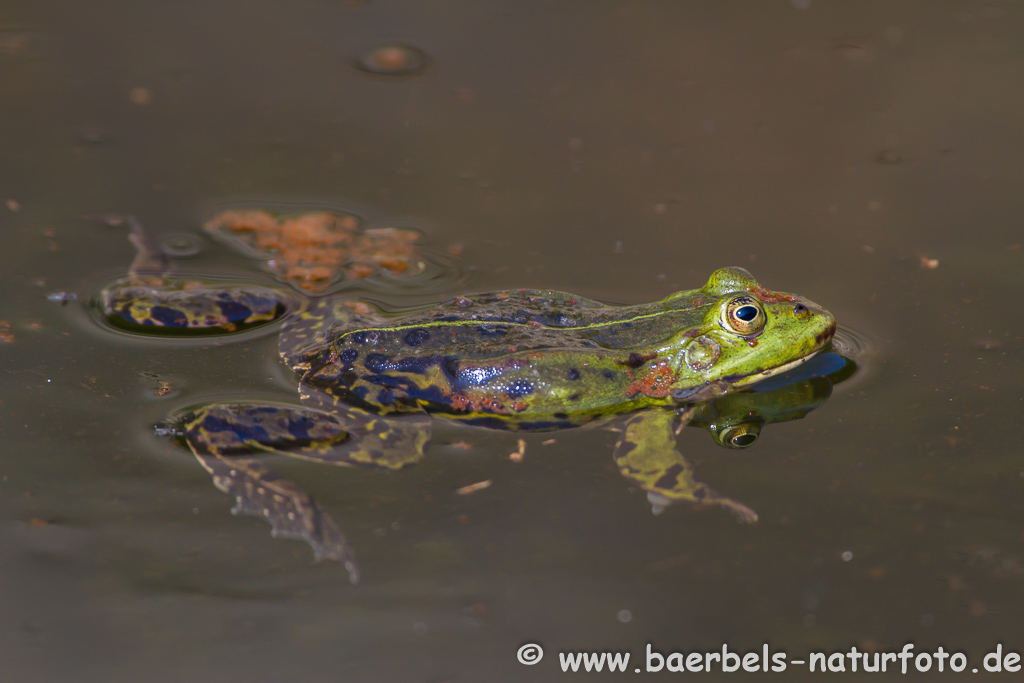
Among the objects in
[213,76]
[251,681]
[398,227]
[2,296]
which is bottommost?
[251,681]

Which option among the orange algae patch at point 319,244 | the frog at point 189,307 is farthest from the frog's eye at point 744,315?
the frog at point 189,307

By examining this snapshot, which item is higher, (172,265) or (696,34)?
(696,34)

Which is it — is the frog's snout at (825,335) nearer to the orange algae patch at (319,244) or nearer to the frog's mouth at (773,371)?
the frog's mouth at (773,371)

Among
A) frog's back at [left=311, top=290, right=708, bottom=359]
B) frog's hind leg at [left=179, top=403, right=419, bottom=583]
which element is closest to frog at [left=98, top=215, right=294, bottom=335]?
frog's back at [left=311, top=290, right=708, bottom=359]

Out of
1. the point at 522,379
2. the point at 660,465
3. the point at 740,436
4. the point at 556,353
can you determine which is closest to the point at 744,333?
the point at 740,436

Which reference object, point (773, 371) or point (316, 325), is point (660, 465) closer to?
point (773, 371)

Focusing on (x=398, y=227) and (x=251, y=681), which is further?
(x=398, y=227)

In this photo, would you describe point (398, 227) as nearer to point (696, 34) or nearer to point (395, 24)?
point (395, 24)

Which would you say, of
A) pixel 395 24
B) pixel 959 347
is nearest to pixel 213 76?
pixel 395 24
